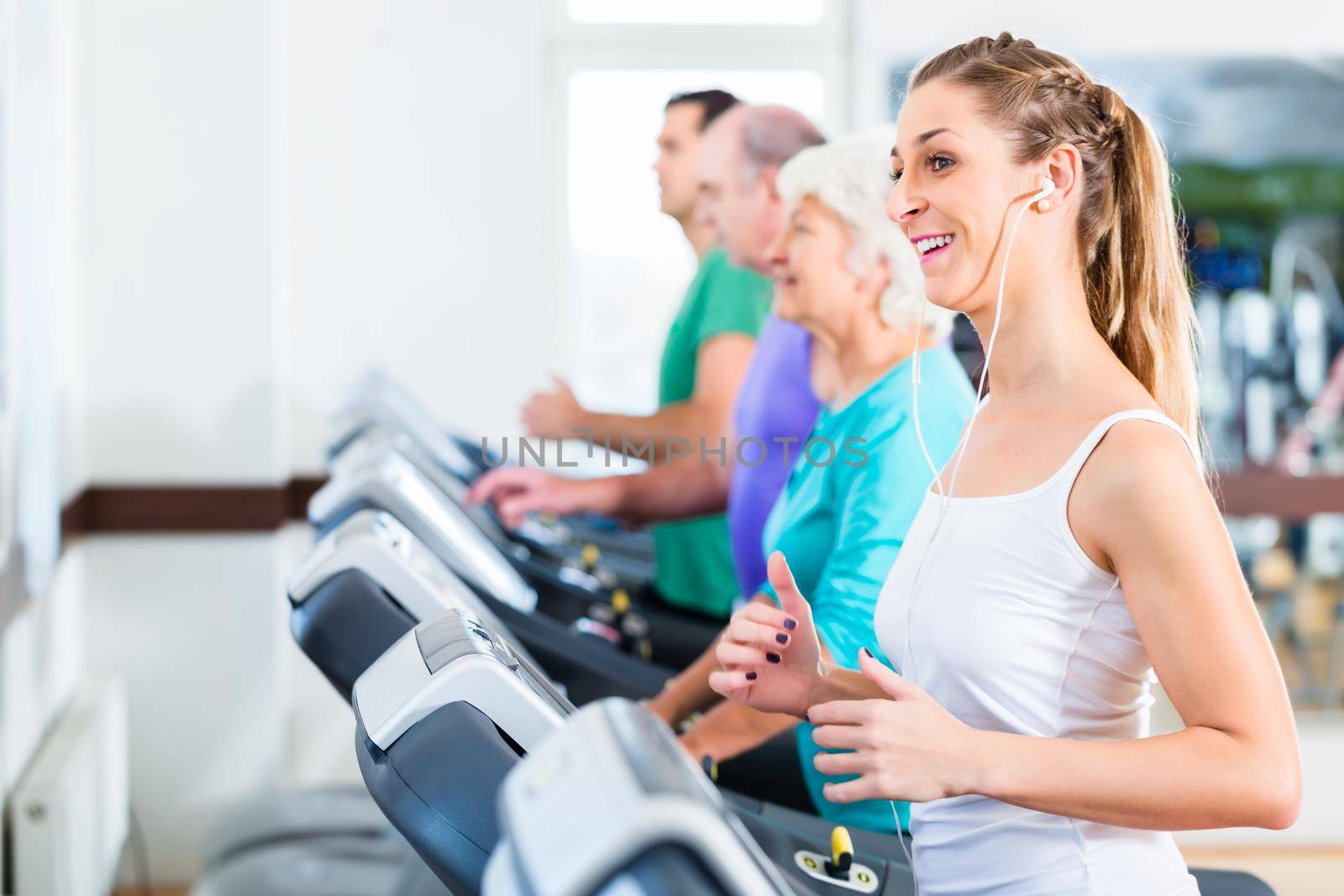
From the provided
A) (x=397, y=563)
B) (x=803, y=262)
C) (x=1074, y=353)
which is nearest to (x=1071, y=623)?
(x=1074, y=353)

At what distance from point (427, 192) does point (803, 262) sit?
Result: 2449 mm

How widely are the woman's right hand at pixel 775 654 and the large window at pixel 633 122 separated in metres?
3.13

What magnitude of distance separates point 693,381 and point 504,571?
1.93 feet

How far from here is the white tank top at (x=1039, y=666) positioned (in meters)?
1.06

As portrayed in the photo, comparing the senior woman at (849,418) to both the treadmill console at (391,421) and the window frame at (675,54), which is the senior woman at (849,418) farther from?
the window frame at (675,54)

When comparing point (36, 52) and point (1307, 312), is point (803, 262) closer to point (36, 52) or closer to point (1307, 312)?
point (36, 52)

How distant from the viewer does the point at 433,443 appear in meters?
3.17

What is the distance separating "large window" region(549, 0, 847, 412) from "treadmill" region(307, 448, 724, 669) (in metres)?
1.42

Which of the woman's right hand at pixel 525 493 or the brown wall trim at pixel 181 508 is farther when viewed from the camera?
the brown wall trim at pixel 181 508

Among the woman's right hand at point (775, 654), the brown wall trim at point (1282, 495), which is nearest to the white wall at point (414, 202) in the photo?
the brown wall trim at point (1282, 495)

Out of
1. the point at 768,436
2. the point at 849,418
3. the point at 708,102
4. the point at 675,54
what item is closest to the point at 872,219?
the point at 849,418

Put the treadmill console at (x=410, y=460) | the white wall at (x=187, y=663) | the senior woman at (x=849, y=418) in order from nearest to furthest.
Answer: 1. the senior woman at (x=849, y=418)
2. the treadmill console at (x=410, y=460)
3. the white wall at (x=187, y=663)

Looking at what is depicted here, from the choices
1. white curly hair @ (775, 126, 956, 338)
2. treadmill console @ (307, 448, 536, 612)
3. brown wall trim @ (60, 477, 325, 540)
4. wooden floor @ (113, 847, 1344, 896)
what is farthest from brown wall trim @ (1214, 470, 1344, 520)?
brown wall trim @ (60, 477, 325, 540)

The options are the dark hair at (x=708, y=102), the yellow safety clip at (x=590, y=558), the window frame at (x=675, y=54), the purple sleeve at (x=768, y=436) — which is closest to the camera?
the purple sleeve at (x=768, y=436)
